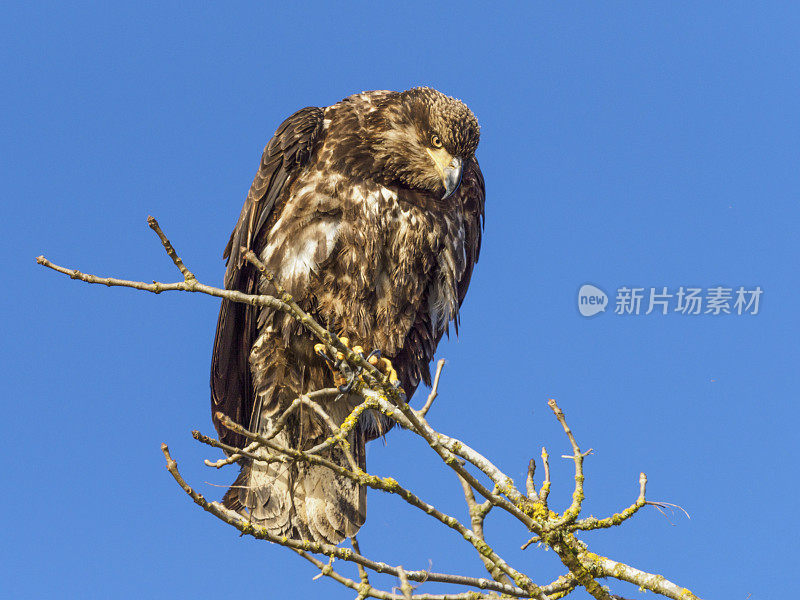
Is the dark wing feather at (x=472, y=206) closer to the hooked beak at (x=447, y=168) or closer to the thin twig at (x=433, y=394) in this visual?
the hooked beak at (x=447, y=168)

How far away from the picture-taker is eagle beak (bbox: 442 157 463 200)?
197 inches

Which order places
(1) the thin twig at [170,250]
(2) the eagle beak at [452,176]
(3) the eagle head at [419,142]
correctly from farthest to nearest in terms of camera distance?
1. (3) the eagle head at [419,142]
2. (2) the eagle beak at [452,176]
3. (1) the thin twig at [170,250]

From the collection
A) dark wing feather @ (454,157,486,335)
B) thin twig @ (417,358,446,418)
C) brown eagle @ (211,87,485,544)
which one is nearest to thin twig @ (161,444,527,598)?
thin twig @ (417,358,446,418)

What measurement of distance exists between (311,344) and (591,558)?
8.13ft

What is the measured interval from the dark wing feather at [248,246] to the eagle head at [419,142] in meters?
0.44

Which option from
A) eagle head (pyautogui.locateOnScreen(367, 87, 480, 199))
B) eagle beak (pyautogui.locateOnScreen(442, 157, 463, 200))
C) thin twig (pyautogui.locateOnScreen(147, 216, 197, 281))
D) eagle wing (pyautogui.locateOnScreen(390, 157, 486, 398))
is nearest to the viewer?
thin twig (pyautogui.locateOnScreen(147, 216, 197, 281))

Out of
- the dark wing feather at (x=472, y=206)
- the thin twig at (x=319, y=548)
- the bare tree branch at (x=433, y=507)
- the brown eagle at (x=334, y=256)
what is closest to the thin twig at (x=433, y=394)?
the bare tree branch at (x=433, y=507)

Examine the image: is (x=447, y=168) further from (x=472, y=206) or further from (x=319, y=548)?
(x=319, y=548)

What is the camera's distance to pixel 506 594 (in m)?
3.28

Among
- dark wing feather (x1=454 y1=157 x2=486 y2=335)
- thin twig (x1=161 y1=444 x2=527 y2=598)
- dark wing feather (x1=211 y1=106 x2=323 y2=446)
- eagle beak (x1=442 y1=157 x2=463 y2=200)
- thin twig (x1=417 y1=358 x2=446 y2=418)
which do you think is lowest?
thin twig (x1=161 y1=444 x2=527 y2=598)

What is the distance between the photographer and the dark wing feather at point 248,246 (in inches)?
204

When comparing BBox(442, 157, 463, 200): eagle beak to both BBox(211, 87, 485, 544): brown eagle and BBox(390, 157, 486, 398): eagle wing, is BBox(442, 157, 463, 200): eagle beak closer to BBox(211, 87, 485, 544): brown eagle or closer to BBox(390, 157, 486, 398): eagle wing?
BBox(211, 87, 485, 544): brown eagle

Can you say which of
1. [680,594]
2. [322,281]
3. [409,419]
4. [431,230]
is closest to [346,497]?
[322,281]

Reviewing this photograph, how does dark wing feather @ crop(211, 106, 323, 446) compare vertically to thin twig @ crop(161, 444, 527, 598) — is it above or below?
above
